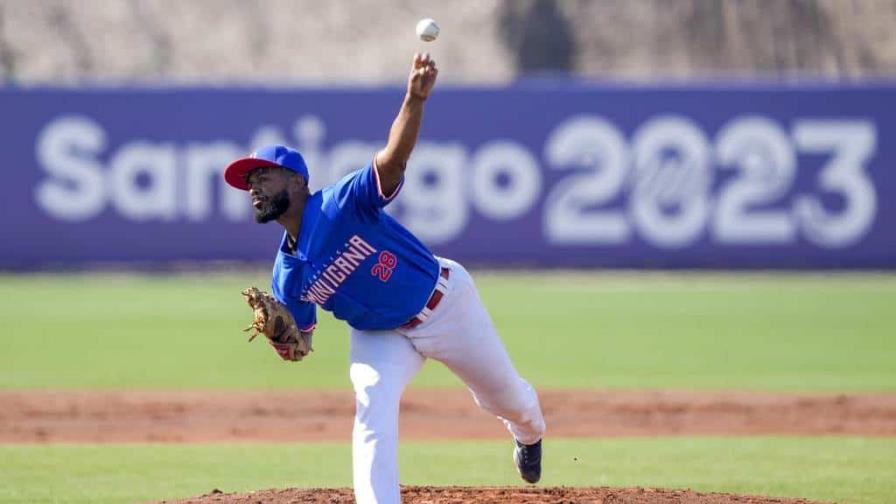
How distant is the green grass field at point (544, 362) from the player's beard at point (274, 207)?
6.47 feet

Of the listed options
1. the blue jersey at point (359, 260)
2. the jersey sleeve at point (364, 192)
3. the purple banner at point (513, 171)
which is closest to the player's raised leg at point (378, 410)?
the blue jersey at point (359, 260)

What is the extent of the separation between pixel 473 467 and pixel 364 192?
118 inches

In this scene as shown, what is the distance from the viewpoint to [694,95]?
20344mm

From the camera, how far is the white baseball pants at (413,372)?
5461 millimetres

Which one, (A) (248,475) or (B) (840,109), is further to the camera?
(B) (840,109)

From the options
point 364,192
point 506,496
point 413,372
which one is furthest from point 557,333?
point 364,192

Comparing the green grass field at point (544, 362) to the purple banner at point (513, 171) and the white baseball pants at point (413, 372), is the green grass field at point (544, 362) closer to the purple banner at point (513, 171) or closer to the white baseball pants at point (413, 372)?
the purple banner at point (513, 171)

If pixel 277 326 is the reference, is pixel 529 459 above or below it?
below

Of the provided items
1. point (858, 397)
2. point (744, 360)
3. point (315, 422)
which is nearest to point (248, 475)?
point (315, 422)

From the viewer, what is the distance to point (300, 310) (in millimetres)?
6094

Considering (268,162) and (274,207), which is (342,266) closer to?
(274,207)

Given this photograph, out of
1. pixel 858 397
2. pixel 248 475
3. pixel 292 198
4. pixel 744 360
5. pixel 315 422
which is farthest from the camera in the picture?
pixel 744 360

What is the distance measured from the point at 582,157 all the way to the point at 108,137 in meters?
6.70

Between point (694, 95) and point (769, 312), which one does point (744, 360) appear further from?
point (694, 95)
